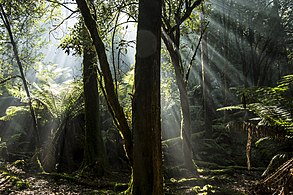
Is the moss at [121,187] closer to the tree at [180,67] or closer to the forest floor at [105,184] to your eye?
the forest floor at [105,184]

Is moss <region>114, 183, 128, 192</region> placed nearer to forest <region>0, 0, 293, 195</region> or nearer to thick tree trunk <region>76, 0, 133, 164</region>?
forest <region>0, 0, 293, 195</region>

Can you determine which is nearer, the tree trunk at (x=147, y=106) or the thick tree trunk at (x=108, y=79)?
the tree trunk at (x=147, y=106)

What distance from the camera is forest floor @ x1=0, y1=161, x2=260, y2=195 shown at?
18.0ft

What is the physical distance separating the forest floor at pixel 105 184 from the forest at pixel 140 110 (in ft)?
0.10

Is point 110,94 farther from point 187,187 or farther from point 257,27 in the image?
point 257,27

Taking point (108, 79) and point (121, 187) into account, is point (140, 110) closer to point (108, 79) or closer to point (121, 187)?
point (108, 79)

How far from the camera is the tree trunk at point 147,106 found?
9.87 feet

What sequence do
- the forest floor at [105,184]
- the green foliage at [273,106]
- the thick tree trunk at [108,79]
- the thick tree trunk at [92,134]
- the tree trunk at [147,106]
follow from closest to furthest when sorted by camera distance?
the tree trunk at [147,106]
the thick tree trunk at [108,79]
the green foliage at [273,106]
the forest floor at [105,184]
the thick tree trunk at [92,134]

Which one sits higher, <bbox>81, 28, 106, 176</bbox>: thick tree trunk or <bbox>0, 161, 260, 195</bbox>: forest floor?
<bbox>81, 28, 106, 176</bbox>: thick tree trunk

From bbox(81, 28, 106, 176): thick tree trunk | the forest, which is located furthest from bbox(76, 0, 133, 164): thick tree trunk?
bbox(81, 28, 106, 176): thick tree trunk

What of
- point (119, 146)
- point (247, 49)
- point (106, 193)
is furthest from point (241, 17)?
point (106, 193)

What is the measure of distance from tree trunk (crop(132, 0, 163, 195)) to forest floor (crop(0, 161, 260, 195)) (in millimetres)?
2477

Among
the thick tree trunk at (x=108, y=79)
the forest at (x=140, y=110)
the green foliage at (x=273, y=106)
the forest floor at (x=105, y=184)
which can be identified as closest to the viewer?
the forest at (x=140, y=110)

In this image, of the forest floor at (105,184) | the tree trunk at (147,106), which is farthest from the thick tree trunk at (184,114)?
the tree trunk at (147,106)
